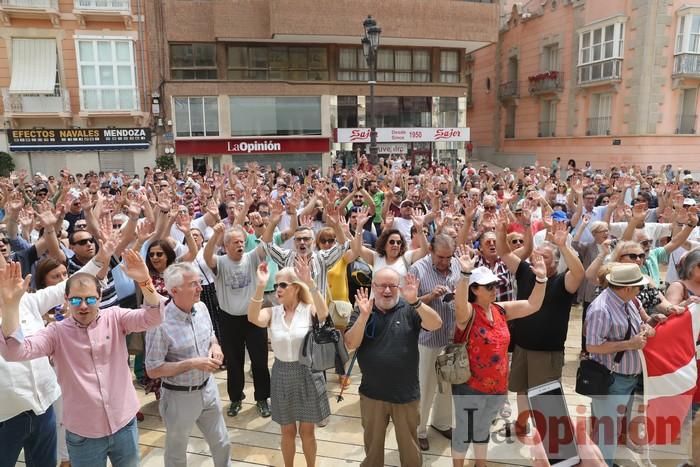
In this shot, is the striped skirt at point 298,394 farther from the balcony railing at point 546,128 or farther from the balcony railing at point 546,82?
the balcony railing at point 546,128

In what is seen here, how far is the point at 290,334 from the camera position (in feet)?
11.3

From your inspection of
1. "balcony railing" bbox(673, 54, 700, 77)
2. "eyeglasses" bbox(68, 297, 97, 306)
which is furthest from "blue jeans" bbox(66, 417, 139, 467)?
"balcony railing" bbox(673, 54, 700, 77)

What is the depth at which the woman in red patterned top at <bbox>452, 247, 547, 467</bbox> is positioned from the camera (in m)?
3.40

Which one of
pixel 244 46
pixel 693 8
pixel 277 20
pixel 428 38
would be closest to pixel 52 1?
pixel 244 46

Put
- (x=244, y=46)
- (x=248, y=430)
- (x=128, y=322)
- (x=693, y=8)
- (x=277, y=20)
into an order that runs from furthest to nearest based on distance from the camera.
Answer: (x=244, y=46) < (x=277, y=20) < (x=693, y=8) < (x=248, y=430) < (x=128, y=322)

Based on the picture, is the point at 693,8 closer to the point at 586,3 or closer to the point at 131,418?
the point at 586,3

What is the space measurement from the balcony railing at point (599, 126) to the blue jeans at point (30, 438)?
83.7ft

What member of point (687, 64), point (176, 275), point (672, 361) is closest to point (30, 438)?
point (176, 275)

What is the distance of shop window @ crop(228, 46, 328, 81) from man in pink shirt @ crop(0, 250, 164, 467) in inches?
924

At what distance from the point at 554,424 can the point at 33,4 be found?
26.2 metres

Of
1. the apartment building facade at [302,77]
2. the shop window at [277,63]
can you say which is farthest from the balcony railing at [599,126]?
the shop window at [277,63]

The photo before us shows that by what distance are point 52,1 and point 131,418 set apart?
2487cm

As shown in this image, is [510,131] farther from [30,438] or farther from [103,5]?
[30,438]

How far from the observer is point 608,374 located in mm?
3424
